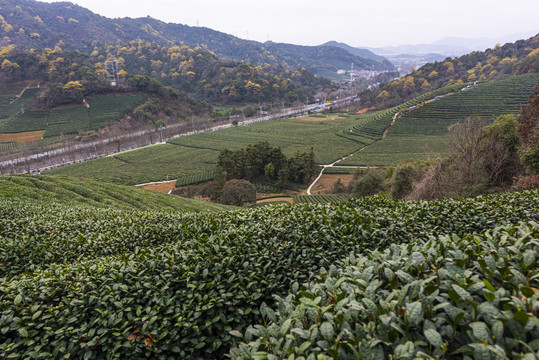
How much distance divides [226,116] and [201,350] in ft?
307

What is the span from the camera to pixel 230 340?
327 centimetres

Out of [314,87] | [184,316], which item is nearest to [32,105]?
[184,316]

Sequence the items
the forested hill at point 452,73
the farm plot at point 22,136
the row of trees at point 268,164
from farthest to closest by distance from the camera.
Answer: the forested hill at point 452,73 → the farm plot at point 22,136 → the row of trees at point 268,164

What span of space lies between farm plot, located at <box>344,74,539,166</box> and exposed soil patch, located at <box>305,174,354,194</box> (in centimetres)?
525

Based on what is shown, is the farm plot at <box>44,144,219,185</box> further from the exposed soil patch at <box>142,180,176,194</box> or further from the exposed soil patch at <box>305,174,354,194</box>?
the exposed soil patch at <box>305,174,354,194</box>

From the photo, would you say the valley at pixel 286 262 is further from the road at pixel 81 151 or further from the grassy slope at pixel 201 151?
the road at pixel 81 151

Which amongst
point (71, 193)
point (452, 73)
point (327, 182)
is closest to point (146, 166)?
point (327, 182)

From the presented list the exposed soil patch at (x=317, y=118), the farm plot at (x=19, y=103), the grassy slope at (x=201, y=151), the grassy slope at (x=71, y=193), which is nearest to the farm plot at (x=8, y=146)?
the farm plot at (x=19, y=103)

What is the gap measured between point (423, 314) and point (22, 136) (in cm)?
8389

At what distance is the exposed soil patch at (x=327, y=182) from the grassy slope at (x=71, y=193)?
22.7 m

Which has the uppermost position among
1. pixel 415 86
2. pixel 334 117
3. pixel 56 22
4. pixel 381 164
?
pixel 56 22

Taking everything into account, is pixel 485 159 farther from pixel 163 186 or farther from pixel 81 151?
pixel 81 151

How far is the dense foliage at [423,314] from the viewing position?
1624 mm

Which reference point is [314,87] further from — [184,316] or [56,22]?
[56,22]
